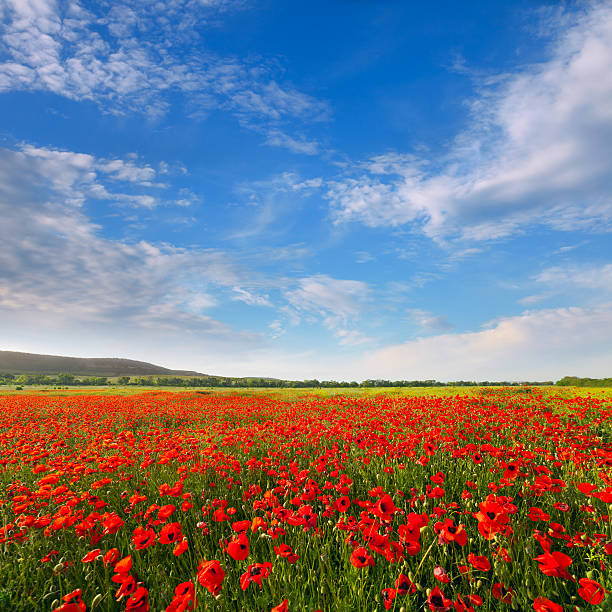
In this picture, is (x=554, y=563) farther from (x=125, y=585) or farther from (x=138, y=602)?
(x=125, y=585)

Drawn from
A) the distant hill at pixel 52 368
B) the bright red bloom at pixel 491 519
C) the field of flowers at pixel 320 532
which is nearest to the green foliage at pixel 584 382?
the field of flowers at pixel 320 532

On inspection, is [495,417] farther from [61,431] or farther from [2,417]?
[2,417]

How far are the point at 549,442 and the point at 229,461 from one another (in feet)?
23.8

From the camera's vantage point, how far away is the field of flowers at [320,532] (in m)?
2.59

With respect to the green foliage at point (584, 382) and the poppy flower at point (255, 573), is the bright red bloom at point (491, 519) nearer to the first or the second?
the poppy flower at point (255, 573)

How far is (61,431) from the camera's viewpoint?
439 inches

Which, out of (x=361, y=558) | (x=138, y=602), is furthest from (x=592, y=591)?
(x=138, y=602)

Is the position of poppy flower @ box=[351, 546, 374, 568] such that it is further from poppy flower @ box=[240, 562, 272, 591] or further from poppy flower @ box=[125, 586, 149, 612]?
poppy flower @ box=[125, 586, 149, 612]

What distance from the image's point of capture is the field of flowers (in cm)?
259

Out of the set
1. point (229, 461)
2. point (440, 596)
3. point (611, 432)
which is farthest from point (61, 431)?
point (611, 432)

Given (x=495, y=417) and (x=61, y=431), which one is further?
(x=61, y=431)

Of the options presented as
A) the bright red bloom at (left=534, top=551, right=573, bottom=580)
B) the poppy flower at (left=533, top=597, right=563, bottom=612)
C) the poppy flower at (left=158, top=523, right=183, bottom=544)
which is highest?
the bright red bloom at (left=534, top=551, right=573, bottom=580)

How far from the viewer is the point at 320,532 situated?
3.76m

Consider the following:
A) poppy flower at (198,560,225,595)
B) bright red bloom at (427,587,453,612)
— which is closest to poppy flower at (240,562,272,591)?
poppy flower at (198,560,225,595)
